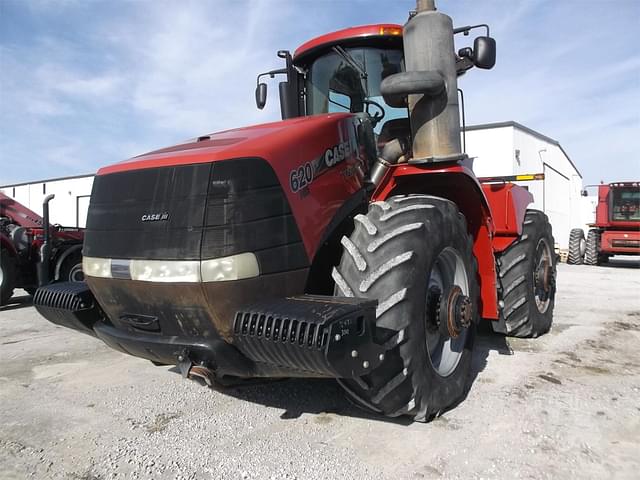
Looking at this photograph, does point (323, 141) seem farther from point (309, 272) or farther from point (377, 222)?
point (309, 272)

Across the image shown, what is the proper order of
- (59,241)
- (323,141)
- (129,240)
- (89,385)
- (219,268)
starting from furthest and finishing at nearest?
1. (59,241)
2. (89,385)
3. (323,141)
4. (129,240)
5. (219,268)

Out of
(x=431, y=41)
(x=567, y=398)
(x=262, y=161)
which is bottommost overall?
(x=567, y=398)

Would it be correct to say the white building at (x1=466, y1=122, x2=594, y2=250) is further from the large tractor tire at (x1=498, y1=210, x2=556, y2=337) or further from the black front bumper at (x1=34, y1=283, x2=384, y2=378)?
the black front bumper at (x1=34, y1=283, x2=384, y2=378)

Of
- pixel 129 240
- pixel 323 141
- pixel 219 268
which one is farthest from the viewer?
pixel 323 141

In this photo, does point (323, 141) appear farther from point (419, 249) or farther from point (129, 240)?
point (129, 240)

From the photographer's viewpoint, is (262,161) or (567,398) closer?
(262,161)

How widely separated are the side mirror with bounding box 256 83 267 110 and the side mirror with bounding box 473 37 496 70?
1.79 metres

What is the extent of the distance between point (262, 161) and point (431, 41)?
62.7 inches

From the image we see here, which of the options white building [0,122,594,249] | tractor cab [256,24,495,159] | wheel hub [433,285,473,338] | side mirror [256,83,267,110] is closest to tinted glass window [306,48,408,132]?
tractor cab [256,24,495,159]

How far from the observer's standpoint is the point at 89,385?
377 cm

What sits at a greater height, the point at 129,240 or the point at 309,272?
the point at 129,240

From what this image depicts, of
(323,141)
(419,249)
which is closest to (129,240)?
(323,141)

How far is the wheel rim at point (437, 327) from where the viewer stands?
308 centimetres

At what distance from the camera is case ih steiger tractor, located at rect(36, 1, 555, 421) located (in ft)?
7.70
